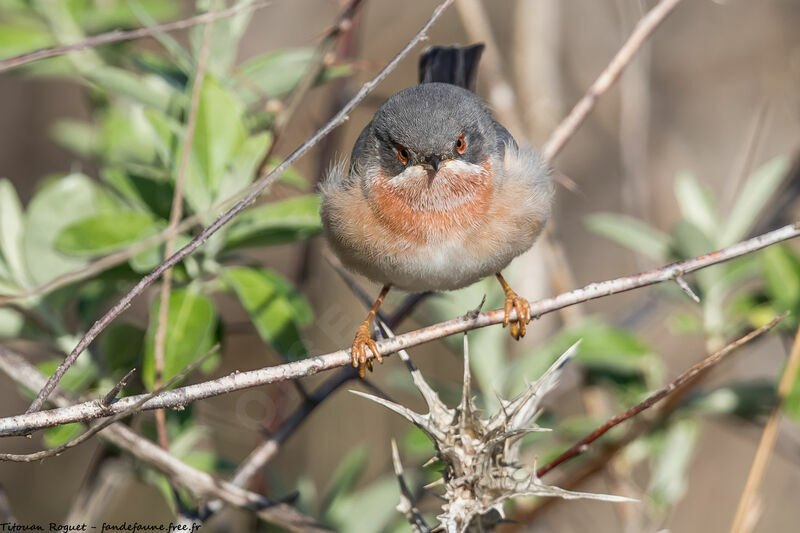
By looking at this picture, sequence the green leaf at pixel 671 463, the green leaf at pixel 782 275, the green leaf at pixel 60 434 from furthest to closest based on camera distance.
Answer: the green leaf at pixel 671 463, the green leaf at pixel 782 275, the green leaf at pixel 60 434

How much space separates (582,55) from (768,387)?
378 cm

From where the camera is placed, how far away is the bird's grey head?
3.18m

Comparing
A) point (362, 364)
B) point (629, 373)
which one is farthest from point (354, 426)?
point (362, 364)

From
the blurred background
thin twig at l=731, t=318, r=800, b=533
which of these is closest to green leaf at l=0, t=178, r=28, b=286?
the blurred background

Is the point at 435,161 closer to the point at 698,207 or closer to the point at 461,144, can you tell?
the point at 461,144

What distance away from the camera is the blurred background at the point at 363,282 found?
3158 millimetres

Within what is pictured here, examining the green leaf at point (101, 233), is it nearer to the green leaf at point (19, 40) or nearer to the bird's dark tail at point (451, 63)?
the green leaf at point (19, 40)

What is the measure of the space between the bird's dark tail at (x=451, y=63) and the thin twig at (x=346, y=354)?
173 cm

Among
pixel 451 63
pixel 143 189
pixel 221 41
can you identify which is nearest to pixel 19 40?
pixel 221 41

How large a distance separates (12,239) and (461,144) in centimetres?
186

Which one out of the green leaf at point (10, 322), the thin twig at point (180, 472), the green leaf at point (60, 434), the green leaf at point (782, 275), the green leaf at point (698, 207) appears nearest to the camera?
the thin twig at point (180, 472)

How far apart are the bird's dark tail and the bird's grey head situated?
489mm

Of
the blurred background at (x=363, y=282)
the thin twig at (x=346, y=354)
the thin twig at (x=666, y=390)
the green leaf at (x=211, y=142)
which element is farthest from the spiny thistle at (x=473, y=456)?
the green leaf at (x=211, y=142)

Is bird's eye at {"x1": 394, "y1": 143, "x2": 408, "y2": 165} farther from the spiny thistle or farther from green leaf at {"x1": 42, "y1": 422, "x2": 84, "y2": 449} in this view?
green leaf at {"x1": 42, "y1": 422, "x2": 84, "y2": 449}
